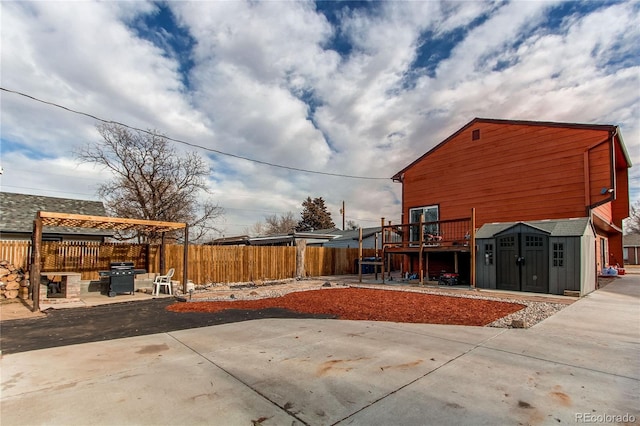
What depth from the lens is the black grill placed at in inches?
380

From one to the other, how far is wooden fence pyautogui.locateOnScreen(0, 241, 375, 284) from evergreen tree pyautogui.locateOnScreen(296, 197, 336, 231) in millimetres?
23671

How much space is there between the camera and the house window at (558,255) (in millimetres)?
9133

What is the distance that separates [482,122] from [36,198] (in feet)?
73.9

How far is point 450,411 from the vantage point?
250 cm

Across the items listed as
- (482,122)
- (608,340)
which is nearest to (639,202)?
(482,122)

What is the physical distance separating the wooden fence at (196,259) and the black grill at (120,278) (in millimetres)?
1635

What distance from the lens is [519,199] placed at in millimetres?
11961

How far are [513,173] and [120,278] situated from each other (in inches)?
576

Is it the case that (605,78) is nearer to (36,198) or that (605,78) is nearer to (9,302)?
(9,302)

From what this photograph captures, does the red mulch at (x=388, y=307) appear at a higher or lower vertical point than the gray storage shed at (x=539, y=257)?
lower

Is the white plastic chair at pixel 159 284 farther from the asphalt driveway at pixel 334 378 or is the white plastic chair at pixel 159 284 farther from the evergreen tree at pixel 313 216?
the evergreen tree at pixel 313 216

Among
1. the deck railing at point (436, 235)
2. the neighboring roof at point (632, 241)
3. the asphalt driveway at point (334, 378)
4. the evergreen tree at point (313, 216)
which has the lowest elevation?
the asphalt driveway at point (334, 378)

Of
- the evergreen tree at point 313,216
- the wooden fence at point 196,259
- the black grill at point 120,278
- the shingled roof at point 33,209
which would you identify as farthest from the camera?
the evergreen tree at point 313,216

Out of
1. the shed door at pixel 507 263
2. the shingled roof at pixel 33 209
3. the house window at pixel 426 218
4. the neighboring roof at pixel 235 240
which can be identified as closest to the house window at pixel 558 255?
the shed door at pixel 507 263
